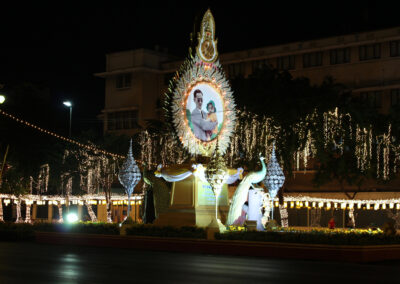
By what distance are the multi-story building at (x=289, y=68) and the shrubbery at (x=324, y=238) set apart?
2820 cm

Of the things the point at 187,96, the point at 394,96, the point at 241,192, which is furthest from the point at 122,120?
the point at 241,192

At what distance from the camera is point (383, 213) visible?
182 feet

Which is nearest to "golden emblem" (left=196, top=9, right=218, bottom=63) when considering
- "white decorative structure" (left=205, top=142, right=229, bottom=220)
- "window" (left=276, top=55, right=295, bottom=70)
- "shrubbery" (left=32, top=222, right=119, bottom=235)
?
"white decorative structure" (left=205, top=142, right=229, bottom=220)

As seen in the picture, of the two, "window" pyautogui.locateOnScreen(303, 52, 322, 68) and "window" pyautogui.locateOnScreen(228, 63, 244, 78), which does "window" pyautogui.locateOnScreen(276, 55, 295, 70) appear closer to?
"window" pyautogui.locateOnScreen(303, 52, 322, 68)

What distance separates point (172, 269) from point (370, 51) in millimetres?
45754

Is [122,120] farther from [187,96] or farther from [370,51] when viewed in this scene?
[187,96]

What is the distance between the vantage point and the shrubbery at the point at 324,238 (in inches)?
1030

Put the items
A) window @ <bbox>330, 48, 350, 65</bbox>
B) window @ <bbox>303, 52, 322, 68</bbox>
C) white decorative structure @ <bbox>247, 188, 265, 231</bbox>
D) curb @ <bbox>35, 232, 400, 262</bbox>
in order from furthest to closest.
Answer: window @ <bbox>303, 52, 322, 68</bbox>
window @ <bbox>330, 48, 350, 65</bbox>
white decorative structure @ <bbox>247, 188, 265, 231</bbox>
curb @ <bbox>35, 232, 400, 262</bbox>

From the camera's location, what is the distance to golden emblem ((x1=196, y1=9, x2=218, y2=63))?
34906 millimetres

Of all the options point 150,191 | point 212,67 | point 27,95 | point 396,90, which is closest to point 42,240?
point 150,191

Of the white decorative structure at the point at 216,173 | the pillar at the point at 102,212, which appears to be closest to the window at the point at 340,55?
the pillar at the point at 102,212

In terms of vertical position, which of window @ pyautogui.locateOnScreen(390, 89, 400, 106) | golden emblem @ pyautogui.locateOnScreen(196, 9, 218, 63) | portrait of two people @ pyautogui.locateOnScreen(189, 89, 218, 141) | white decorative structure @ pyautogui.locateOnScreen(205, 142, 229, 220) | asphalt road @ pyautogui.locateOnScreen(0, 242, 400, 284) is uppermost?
window @ pyautogui.locateOnScreen(390, 89, 400, 106)

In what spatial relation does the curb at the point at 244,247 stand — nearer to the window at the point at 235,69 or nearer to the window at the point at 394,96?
the window at the point at 394,96

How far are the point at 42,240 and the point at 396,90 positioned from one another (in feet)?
121
